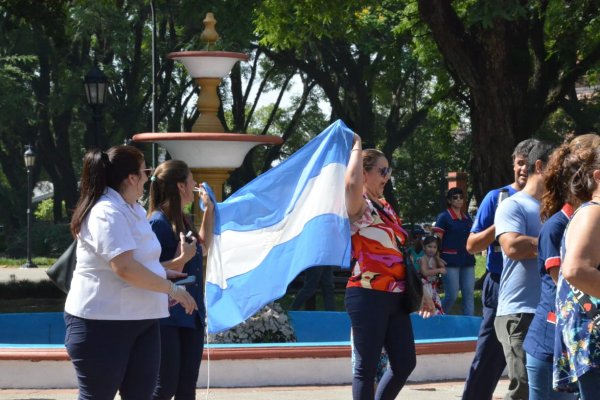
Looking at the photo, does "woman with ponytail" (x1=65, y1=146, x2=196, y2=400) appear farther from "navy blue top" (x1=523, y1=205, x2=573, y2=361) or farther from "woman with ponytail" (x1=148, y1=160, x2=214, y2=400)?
"navy blue top" (x1=523, y1=205, x2=573, y2=361)

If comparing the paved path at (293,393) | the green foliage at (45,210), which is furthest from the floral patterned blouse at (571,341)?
the green foliage at (45,210)

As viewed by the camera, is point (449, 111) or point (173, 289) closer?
point (173, 289)

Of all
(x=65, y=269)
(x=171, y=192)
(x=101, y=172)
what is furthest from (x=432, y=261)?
(x=101, y=172)

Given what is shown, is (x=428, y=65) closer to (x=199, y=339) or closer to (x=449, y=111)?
(x=449, y=111)

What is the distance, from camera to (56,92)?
40344 mm

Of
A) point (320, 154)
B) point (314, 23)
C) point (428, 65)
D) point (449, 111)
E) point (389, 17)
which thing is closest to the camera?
point (320, 154)

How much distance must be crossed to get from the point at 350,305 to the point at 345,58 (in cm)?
3255

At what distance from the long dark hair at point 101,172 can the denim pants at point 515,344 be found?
7.26ft

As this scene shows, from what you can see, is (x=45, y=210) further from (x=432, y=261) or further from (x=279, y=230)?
(x=279, y=230)

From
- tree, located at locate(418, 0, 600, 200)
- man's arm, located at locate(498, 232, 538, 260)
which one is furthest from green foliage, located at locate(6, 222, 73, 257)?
man's arm, located at locate(498, 232, 538, 260)

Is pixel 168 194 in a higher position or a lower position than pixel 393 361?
higher

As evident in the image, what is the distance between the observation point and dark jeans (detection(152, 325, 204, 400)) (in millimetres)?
6516

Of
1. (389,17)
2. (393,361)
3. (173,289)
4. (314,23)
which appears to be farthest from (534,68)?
(173,289)

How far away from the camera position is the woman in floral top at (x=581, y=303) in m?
4.41
